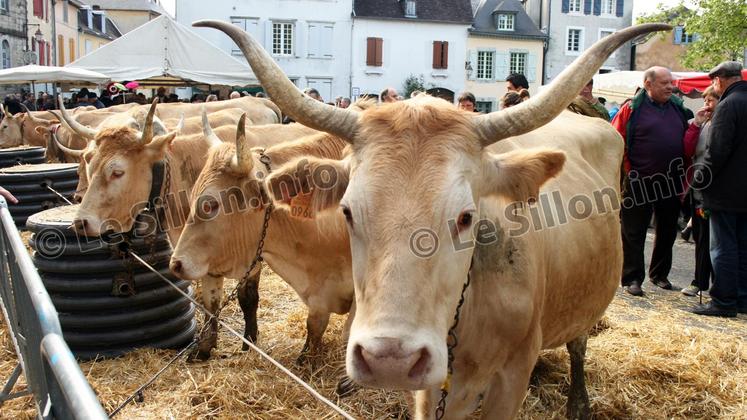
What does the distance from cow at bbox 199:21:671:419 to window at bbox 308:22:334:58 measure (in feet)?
125

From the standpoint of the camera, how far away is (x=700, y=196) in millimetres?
6266

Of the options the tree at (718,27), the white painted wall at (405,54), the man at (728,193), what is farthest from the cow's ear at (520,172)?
the white painted wall at (405,54)

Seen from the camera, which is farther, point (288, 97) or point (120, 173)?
point (120, 173)

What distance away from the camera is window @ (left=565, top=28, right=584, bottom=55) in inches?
1811

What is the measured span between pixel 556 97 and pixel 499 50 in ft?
142

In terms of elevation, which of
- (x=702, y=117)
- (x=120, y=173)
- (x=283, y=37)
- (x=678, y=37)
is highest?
(x=678, y=37)

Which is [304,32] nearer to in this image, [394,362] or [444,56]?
[444,56]

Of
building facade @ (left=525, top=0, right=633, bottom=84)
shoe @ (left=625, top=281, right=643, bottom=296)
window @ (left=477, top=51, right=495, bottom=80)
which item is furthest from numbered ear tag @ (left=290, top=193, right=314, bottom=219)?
building facade @ (left=525, top=0, right=633, bottom=84)

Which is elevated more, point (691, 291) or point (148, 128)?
point (148, 128)

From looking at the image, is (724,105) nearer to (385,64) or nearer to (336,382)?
(336,382)

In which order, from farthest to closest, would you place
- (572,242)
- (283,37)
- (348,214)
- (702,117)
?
(283,37)
(702,117)
(572,242)
(348,214)

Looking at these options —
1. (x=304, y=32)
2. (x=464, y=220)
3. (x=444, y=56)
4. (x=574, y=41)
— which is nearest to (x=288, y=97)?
(x=464, y=220)

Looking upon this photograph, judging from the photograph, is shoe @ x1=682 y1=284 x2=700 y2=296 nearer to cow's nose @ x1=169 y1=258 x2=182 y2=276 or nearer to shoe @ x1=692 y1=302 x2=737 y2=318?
shoe @ x1=692 y1=302 x2=737 y2=318

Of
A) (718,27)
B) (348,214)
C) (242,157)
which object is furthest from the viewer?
(718,27)
